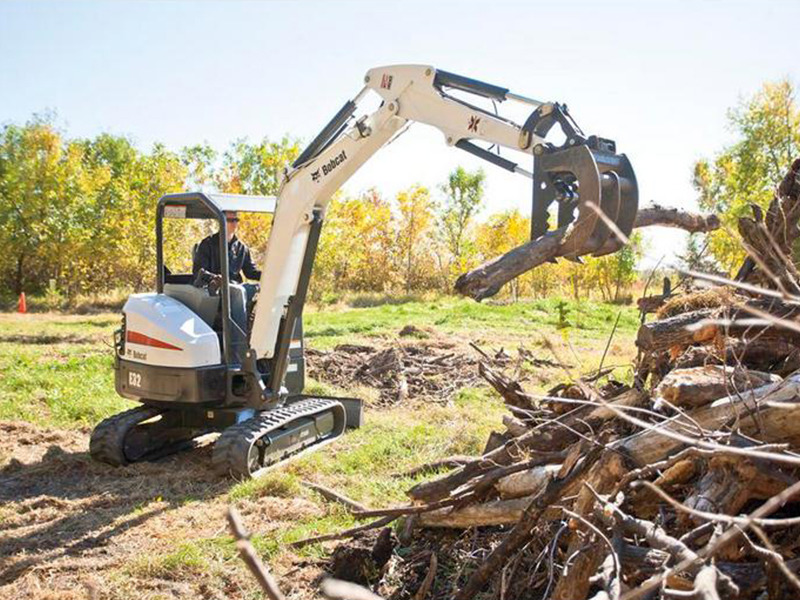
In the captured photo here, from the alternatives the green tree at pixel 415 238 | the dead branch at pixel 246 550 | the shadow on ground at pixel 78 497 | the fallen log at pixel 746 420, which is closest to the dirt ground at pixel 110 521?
the shadow on ground at pixel 78 497

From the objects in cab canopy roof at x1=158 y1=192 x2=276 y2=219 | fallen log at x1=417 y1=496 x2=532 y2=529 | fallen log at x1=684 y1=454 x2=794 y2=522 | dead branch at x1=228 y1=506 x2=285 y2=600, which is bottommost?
fallen log at x1=417 y1=496 x2=532 y2=529

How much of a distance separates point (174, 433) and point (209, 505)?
1.80 meters

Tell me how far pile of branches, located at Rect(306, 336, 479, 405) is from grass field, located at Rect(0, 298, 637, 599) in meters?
0.40

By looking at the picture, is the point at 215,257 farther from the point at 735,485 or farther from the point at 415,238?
the point at 415,238

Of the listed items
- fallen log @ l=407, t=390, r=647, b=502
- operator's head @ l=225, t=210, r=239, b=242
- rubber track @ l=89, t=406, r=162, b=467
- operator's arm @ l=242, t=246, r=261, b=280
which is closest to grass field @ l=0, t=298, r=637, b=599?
rubber track @ l=89, t=406, r=162, b=467

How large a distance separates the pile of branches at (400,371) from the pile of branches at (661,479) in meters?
5.02

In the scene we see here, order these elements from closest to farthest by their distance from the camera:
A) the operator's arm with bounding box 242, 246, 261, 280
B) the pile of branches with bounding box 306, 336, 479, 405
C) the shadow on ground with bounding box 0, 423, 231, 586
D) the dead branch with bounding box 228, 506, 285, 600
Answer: the dead branch with bounding box 228, 506, 285, 600 → the shadow on ground with bounding box 0, 423, 231, 586 → the operator's arm with bounding box 242, 246, 261, 280 → the pile of branches with bounding box 306, 336, 479, 405

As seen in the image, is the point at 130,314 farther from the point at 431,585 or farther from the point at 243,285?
the point at 431,585

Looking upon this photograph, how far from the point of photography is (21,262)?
91.8 ft

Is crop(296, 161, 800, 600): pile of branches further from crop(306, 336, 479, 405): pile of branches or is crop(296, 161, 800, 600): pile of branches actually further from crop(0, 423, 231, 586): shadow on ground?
crop(306, 336, 479, 405): pile of branches

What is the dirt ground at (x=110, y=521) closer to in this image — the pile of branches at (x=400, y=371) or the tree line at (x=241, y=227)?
the pile of branches at (x=400, y=371)

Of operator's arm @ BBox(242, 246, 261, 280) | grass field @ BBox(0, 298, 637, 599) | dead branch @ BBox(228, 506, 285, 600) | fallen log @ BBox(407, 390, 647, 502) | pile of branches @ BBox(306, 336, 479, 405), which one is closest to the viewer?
dead branch @ BBox(228, 506, 285, 600)

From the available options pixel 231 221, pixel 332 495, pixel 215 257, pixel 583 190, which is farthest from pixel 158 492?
pixel 583 190

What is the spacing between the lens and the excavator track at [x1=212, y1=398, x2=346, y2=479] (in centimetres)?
622
